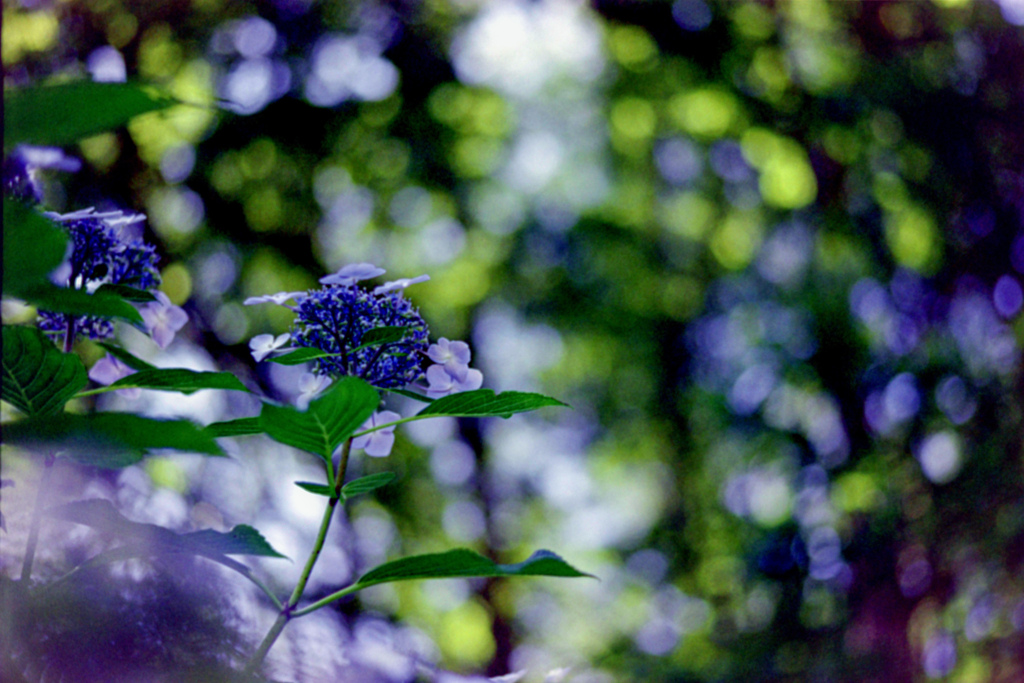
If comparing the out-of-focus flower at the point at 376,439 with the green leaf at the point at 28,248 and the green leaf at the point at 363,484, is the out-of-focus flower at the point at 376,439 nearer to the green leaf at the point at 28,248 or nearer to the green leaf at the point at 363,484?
the green leaf at the point at 363,484

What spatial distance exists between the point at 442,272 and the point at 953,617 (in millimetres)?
2776

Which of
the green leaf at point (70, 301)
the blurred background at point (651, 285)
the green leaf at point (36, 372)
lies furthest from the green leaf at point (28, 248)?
the blurred background at point (651, 285)

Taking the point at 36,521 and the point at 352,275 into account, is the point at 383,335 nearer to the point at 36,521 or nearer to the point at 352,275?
the point at 352,275

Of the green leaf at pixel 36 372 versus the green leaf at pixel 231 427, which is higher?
the green leaf at pixel 36 372

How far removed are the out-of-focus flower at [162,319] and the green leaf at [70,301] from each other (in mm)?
256

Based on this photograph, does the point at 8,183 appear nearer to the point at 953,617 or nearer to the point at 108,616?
the point at 108,616

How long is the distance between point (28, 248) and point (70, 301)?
4cm

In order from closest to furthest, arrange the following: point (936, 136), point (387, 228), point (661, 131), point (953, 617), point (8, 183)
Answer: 1. point (8, 183)
2. point (953, 617)
3. point (936, 136)
4. point (387, 228)
5. point (661, 131)

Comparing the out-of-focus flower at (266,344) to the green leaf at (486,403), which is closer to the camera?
the green leaf at (486,403)

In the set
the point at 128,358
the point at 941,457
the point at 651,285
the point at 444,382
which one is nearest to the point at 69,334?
the point at 128,358

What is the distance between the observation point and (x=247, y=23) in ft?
10.2

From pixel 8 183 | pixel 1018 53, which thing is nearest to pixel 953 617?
pixel 1018 53

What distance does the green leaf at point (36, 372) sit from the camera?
36cm

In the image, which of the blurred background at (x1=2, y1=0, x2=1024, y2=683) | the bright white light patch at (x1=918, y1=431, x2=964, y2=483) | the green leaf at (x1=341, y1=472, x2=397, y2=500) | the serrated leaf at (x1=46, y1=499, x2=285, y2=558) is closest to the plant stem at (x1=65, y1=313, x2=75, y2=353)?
the serrated leaf at (x1=46, y1=499, x2=285, y2=558)
